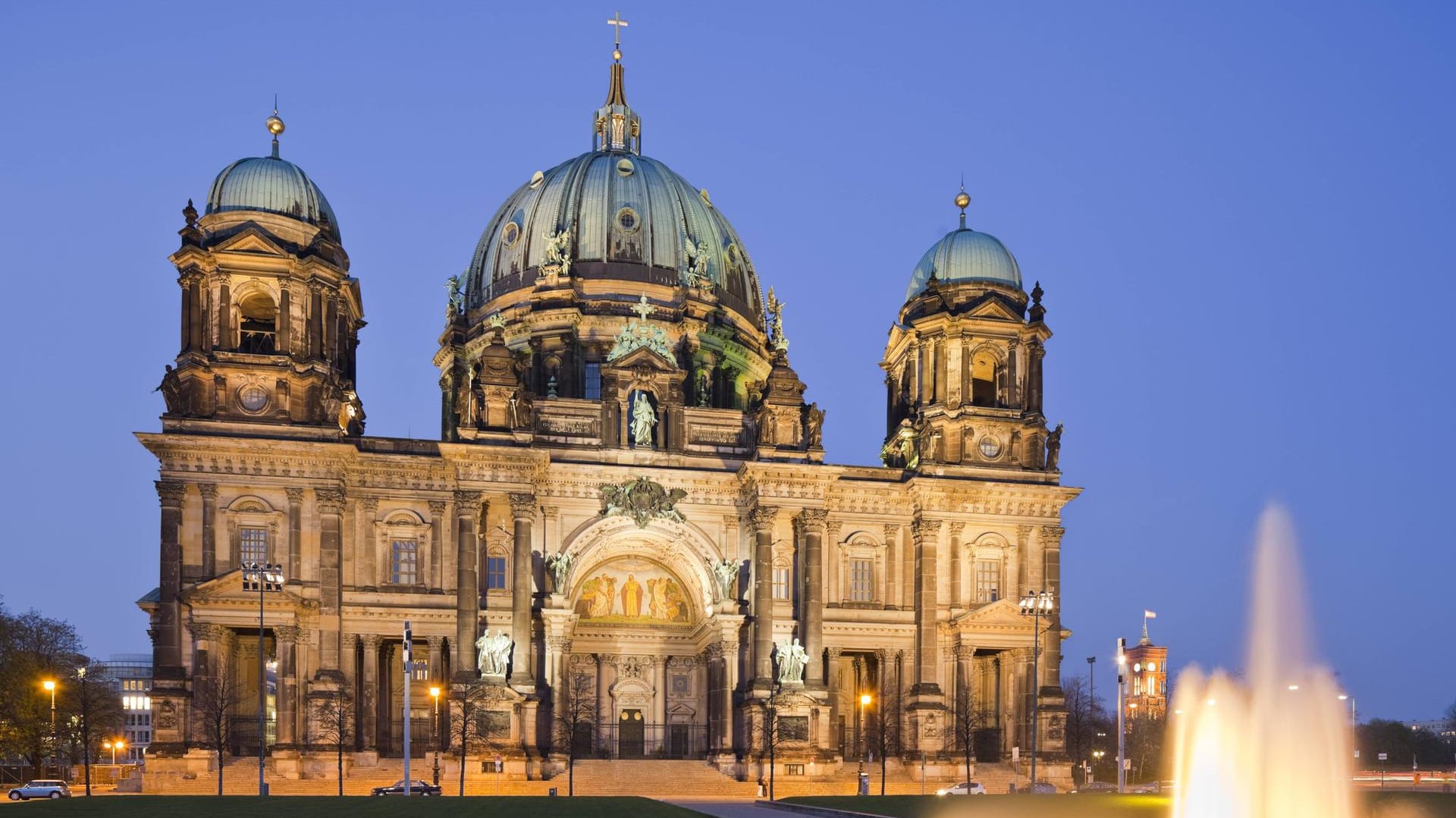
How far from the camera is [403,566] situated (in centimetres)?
7219

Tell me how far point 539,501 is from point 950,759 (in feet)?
79.1

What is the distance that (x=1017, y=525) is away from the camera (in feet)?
253

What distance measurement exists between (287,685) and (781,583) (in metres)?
24.1

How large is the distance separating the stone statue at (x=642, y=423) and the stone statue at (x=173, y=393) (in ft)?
70.5

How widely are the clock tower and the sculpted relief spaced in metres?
15.4

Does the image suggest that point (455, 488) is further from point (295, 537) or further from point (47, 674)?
point (47, 674)

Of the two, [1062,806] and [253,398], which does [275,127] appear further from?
[1062,806]

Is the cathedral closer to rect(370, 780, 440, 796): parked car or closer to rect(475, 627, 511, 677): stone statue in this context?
rect(475, 627, 511, 677): stone statue

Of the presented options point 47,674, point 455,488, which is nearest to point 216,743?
point 455,488

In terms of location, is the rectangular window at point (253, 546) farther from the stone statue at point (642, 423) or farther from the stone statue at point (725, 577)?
the stone statue at point (725, 577)

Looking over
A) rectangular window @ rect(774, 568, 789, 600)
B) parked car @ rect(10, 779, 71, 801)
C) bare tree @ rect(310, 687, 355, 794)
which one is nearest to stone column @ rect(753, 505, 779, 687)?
rectangular window @ rect(774, 568, 789, 600)

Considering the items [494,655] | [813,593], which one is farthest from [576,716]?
[813,593]

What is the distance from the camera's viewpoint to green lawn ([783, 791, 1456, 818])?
39.3 metres

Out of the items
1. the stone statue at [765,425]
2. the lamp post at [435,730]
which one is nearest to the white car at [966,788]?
the stone statue at [765,425]
